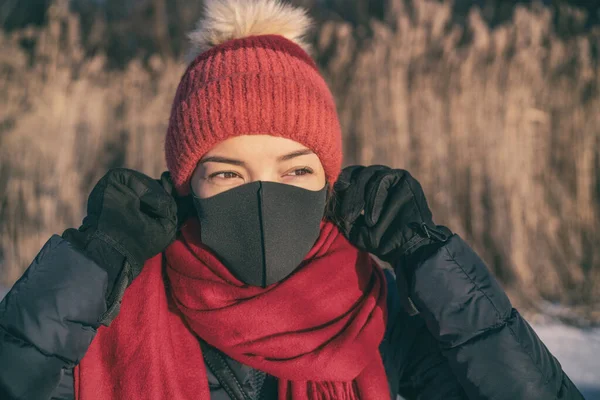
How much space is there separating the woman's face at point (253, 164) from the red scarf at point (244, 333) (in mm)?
203

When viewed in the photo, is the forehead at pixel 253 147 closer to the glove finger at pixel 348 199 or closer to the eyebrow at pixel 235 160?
the eyebrow at pixel 235 160

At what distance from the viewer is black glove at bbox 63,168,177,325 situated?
55.6 inches

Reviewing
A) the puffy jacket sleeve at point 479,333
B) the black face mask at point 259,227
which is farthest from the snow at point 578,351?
the black face mask at point 259,227

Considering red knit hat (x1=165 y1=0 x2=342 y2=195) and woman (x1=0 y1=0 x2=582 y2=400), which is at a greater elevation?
red knit hat (x1=165 y1=0 x2=342 y2=195)

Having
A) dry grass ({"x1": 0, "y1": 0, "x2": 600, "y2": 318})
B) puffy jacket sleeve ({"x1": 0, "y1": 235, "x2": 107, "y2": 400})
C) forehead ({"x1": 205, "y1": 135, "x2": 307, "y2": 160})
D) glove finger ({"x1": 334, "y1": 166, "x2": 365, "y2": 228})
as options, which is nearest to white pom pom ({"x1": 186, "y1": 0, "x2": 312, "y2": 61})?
forehead ({"x1": 205, "y1": 135, "x2": 307, "y2": 160})

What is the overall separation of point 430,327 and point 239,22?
1.08m

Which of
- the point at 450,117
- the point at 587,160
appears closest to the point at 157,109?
the point at 450,117

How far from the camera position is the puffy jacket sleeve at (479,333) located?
132 cm

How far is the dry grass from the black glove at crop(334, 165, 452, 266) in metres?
2.36

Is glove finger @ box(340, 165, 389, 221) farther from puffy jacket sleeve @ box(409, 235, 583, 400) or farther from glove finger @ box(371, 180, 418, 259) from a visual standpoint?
puffy jacket sleeve @ box(409, 235, 583, 400)

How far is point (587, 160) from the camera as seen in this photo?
396 cm

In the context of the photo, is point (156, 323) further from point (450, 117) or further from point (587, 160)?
point (587, 160)

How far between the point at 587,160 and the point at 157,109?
3.16 m

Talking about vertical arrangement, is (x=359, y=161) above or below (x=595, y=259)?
above
